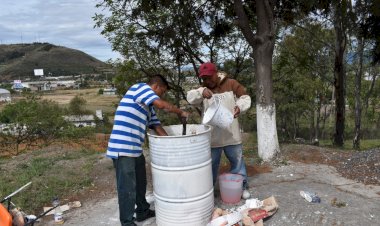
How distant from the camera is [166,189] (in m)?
3.58

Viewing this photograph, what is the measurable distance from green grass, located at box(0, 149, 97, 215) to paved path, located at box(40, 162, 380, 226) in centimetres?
61

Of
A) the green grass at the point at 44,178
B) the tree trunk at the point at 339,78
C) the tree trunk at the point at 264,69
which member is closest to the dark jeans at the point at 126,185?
the green grass at the point at 44,178

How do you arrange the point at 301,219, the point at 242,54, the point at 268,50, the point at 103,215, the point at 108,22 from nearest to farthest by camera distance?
the point at 301,219 < the point at 103,215 < the point at 268,50 < the point at 108,22 < the point at 242,54

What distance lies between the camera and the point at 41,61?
88.6 m

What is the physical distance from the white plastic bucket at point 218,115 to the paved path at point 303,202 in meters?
1.06

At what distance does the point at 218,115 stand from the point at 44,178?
3.53 meters

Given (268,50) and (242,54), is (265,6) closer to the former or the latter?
(268,50)

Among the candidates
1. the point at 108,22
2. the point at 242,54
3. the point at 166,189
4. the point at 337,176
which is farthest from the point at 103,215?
the point at 242,54

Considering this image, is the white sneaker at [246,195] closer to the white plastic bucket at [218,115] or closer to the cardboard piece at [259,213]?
the cardboard piece at [259,213]

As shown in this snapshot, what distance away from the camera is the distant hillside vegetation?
84.5m

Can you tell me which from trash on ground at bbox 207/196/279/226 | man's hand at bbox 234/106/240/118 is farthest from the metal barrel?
man's hand at bbox 234/106/240/118

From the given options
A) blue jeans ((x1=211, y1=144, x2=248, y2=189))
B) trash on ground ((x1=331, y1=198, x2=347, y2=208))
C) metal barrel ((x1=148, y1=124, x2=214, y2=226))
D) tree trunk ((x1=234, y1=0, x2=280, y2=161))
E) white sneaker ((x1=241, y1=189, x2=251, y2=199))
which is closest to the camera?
metal barrel ((x1=148, y1=124, x2=214, y2=226))

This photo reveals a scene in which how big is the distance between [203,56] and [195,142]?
24.9 feet

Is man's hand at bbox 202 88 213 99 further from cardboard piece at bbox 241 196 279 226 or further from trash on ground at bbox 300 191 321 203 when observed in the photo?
trash on ground at bbox 300 191 321 203
